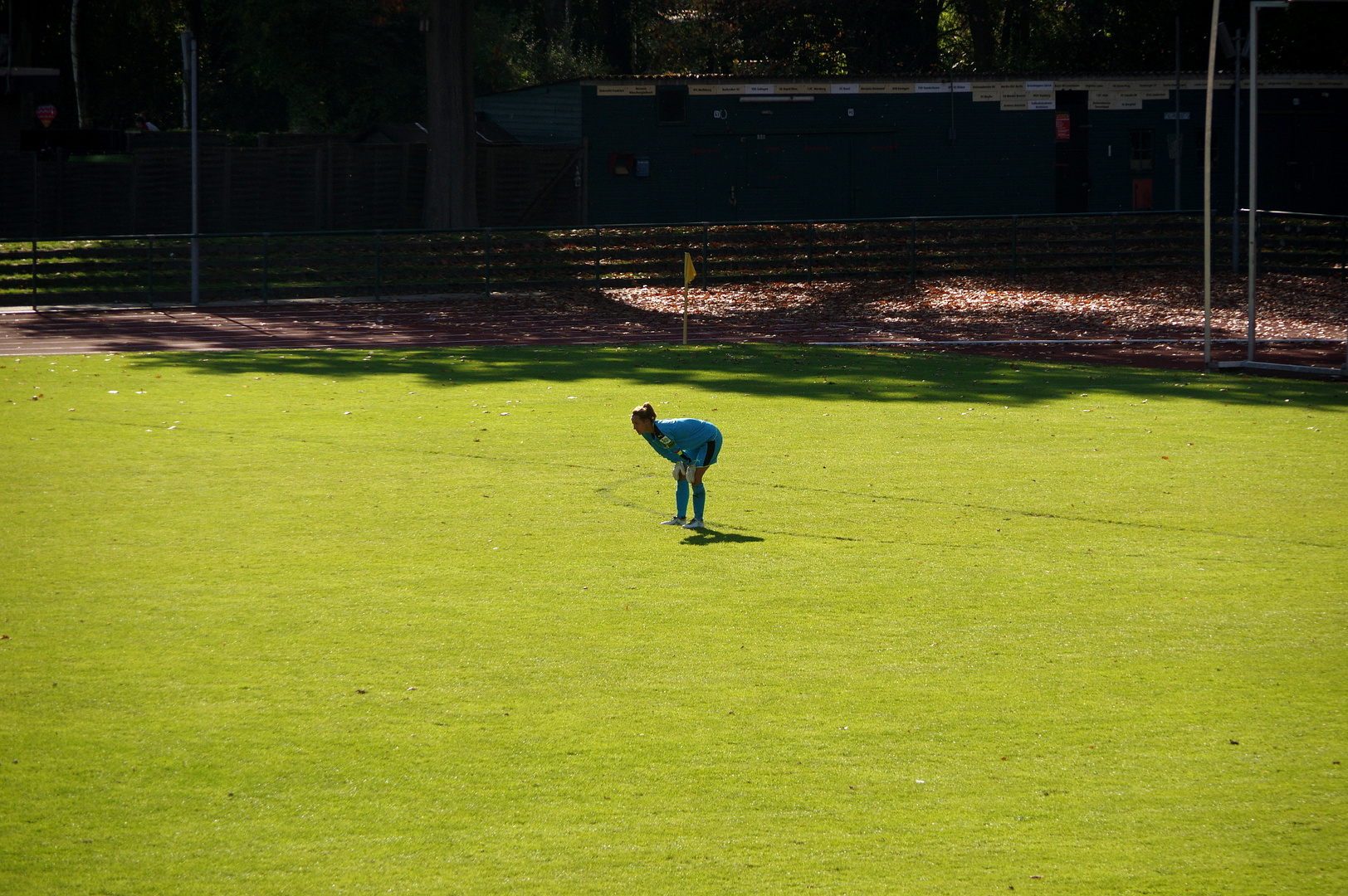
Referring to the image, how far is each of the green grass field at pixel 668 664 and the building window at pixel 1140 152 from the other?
2445 cm

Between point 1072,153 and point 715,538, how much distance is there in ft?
98.9

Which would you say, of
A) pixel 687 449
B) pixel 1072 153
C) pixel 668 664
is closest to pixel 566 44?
pixel 1072 153

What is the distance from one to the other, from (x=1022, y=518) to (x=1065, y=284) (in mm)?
21072

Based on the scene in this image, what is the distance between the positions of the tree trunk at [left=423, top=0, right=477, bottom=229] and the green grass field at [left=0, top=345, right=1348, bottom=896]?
1910 cm

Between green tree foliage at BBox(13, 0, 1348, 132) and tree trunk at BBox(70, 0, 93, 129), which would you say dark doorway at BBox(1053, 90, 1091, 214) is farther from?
tree trunk at BBox(70, 0, 93, 129)

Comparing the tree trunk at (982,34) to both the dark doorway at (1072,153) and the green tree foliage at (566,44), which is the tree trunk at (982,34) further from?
the dark doorway at (1072,153)

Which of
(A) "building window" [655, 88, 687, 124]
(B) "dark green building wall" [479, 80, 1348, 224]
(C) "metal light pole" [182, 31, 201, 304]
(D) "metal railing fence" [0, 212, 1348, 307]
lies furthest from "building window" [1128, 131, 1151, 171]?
(C) "metal light pole" [182, 31, 201, 304]

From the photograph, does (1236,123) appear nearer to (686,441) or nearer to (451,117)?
(451,117)

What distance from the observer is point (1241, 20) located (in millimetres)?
43844

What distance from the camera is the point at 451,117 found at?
110ft

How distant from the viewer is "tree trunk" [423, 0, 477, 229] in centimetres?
3325

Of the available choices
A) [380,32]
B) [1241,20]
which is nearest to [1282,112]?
[1241,20]

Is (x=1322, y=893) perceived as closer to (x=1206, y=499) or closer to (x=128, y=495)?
(x=1206, y=499)

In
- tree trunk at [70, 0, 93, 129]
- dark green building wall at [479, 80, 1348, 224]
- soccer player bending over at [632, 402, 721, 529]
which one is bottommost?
soccer player bending over at [632, 402, 721, 529]
